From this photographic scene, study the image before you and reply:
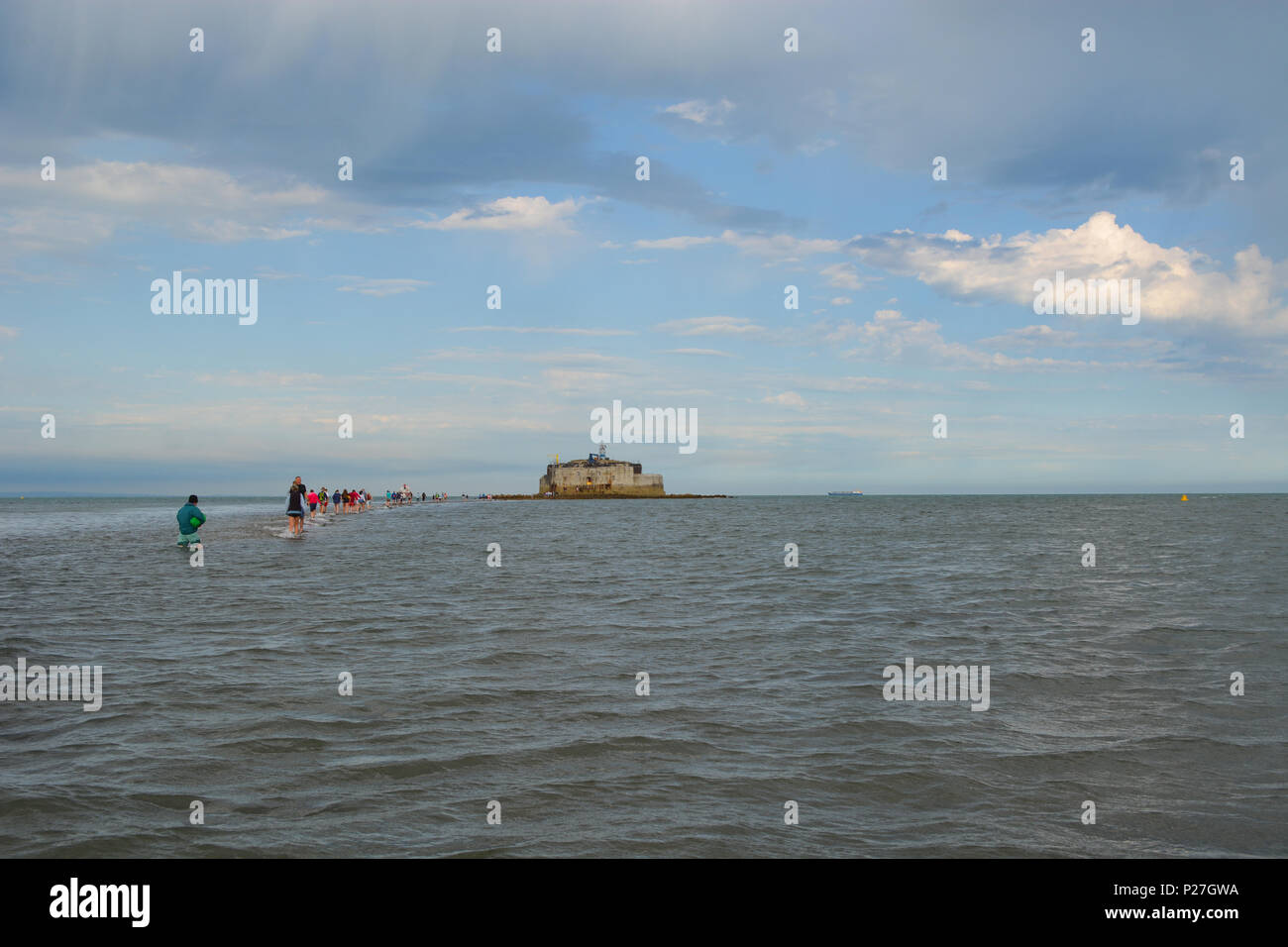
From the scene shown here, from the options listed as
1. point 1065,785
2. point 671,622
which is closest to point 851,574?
point 671,622

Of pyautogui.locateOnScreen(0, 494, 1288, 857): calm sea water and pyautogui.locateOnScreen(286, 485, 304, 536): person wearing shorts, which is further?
pyautogui.locateOnScreen(286, 485, 304, 536): person wearing shorts

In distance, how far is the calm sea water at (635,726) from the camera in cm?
689

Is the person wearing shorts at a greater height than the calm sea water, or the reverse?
the person wearing shorts

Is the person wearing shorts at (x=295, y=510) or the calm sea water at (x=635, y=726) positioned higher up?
the person wearing shorts at (x=295, y=510)

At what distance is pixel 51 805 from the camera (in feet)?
23.6

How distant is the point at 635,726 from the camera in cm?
1002

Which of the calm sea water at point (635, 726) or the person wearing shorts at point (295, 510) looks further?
the person wearing shorts at point (295, 510)

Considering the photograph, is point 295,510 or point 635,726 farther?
point 295,510

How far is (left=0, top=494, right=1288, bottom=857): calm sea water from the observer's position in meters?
6.89

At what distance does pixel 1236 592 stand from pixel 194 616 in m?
28.0

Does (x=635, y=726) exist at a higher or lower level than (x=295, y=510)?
lower
